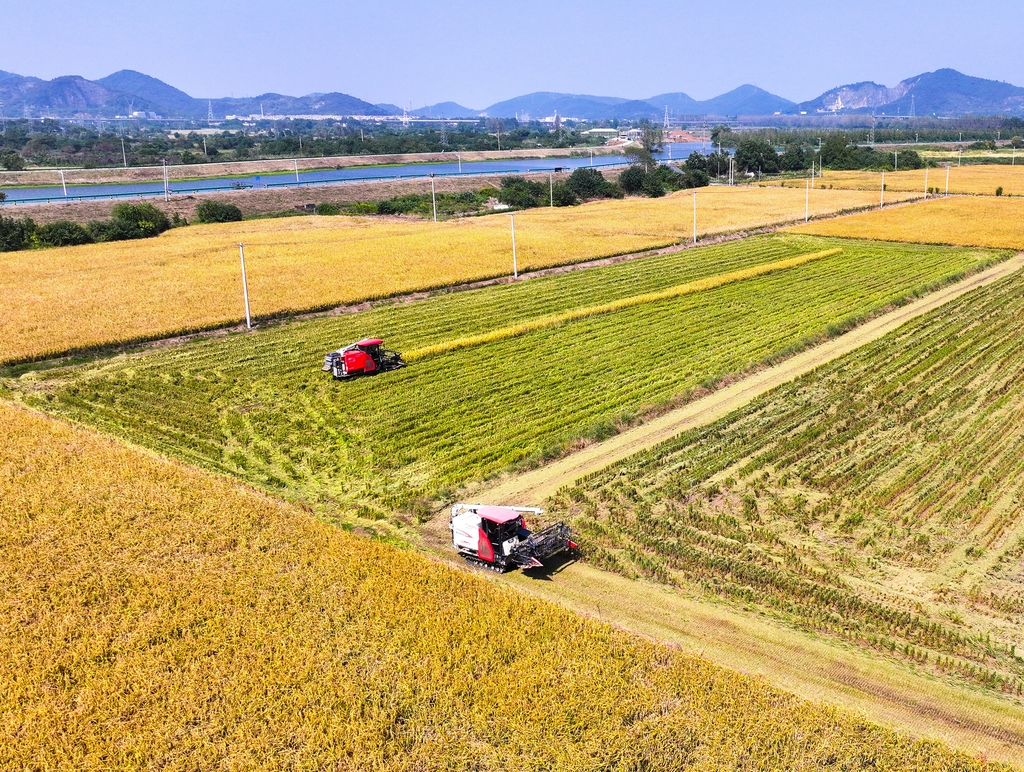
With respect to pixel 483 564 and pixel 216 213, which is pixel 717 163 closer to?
pixel 216 213

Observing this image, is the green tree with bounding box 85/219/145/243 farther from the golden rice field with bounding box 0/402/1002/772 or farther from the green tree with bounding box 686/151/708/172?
the green tree with bounding box 686/151/708/172

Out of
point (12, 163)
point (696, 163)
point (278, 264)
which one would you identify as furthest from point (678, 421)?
point (12, 163)

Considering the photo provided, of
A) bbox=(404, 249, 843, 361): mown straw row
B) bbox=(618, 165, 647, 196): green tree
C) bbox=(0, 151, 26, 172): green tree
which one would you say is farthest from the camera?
bbox=(0, 151, 26, 172): green tree

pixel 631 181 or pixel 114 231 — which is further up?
pixel 631 181

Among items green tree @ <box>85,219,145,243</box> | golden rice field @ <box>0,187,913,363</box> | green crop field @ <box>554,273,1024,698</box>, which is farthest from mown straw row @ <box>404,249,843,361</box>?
green tree @ <box>85,219,145,243</box>

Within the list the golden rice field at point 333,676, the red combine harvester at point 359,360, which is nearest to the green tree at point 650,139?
the red combine harvester at point 359,360

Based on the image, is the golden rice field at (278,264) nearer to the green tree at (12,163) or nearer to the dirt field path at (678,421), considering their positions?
the dirt field path at (678,421)
